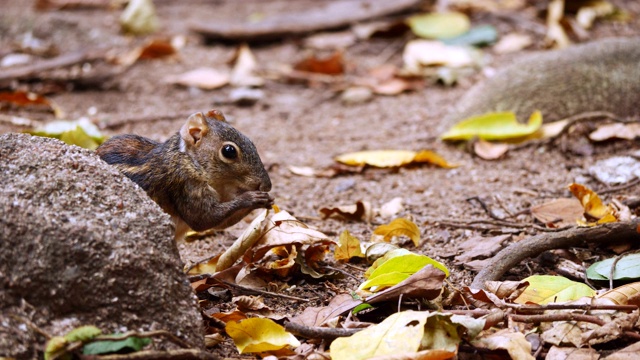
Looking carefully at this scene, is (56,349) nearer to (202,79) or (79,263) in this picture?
(79,263)

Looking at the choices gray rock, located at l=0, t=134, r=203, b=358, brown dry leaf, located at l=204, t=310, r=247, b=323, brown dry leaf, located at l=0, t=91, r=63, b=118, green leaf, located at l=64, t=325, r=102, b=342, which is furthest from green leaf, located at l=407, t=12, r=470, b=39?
green leaf, located at l=64, t=325, r=102, b=342

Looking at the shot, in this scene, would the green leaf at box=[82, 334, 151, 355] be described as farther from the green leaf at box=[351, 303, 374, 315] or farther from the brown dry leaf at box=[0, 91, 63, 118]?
the brown dry leaf at box=[0, 91, 63, 118]

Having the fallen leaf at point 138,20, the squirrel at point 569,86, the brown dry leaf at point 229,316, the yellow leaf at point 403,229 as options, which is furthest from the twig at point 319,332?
the fallen leaf at point 138,20

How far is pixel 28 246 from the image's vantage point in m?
2.46

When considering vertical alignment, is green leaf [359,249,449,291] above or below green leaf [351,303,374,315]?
above

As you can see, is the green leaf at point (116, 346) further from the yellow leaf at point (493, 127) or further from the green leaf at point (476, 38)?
the green leaf at point (476, 38)

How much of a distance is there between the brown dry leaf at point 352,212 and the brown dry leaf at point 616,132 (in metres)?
1.85

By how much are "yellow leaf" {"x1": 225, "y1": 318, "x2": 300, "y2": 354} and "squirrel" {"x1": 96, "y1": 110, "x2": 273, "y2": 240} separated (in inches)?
32.3

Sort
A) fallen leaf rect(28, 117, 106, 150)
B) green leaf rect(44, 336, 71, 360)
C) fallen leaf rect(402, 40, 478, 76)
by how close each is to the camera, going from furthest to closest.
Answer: fallen leaf rect(402, 40, 478, 76)
fallen leaf rect(28, 117, 106, 150)
green leaf rect(44, 336, 71, 360)

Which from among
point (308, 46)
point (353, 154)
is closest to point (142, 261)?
point (353, 154)

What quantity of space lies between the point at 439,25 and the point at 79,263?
6.17 metres

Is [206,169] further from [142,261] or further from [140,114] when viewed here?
[140,114]

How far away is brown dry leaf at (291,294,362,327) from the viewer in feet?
9.78

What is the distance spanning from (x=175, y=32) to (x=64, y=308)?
6.58 metres
